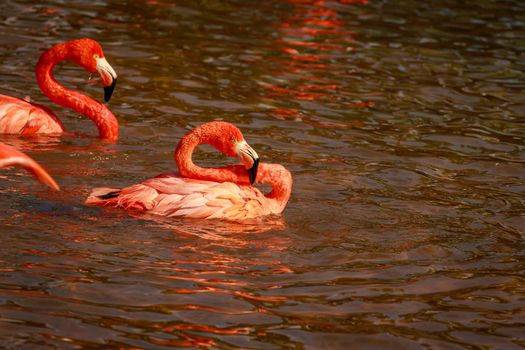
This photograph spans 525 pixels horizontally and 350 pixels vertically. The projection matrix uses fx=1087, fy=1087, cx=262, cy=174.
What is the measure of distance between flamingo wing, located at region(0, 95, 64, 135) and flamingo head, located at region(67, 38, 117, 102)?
0.58 m

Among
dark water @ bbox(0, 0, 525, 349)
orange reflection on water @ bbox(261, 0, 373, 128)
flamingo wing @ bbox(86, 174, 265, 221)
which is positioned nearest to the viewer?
dark water @ bbox(0, 0, 525, 349)

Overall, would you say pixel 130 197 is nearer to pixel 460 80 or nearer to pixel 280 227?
pixel 280 227

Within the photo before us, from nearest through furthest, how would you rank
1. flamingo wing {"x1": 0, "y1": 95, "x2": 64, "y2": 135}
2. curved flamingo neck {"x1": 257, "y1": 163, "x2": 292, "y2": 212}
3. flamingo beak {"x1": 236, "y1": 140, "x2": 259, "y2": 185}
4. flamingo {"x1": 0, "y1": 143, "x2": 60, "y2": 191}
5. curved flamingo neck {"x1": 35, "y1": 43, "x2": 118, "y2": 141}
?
flamingo {"x1": 0, "y1": 143, "x2": 60, "y2": 191} < flamingo beak {"x1": 236, "y1": 140, "x2": 259, "y2": 185} < curved flamingo neck {"x1": 257, "y1": 163, "x2": 292, "y2": 212} < flamingo wing {"x1": 0, "y1": 95, "x2": 64, "y2": 135} < curved flamingo neck {"x1": 35, "y1": 43, "x2": 118, "y2": 141}

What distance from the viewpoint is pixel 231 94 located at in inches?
452

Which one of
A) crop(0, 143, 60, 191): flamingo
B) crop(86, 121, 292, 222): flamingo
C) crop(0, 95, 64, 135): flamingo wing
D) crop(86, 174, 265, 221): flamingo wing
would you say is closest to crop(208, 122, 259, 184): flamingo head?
crop(86, 121, 292, 222): flamingo

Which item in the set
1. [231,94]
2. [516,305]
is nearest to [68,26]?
[231,94]

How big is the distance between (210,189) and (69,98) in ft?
10.2

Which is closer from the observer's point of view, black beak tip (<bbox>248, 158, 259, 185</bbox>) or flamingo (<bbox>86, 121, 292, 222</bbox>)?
flamingo (<bbox>86, 121, 292, 222</bbox>)

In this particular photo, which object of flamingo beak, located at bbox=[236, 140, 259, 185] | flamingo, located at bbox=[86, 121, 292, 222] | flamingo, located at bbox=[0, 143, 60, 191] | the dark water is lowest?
the dark water

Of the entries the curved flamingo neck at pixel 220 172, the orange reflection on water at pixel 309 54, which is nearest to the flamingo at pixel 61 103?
the orange reflection on water at pixel 309 54

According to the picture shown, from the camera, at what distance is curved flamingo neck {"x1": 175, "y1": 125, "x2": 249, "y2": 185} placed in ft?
24.8

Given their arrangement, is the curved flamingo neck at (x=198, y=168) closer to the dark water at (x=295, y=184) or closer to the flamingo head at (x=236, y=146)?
the flamingo head at (x=236, y=146)

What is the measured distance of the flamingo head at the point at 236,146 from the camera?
7.57m

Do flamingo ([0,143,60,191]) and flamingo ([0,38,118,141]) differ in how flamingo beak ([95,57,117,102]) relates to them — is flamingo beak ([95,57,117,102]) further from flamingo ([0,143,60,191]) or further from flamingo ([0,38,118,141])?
flamingo ([0,143,60,191])
